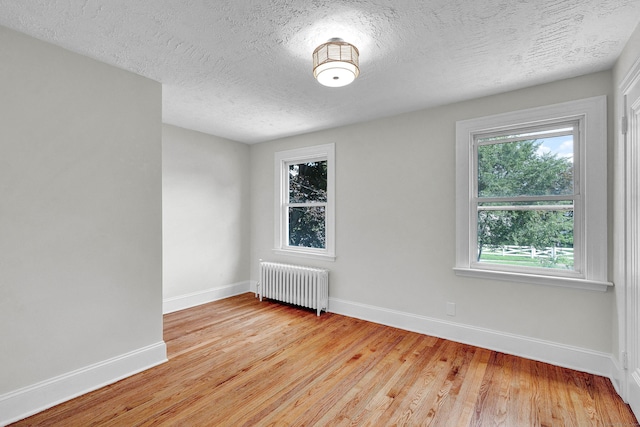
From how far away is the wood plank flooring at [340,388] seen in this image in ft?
6.36

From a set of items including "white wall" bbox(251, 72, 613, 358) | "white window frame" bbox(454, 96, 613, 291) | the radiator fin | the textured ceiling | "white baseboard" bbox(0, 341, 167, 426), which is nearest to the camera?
the textured ceiling

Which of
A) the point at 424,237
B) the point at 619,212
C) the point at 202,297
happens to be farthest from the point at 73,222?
the point at 619,212

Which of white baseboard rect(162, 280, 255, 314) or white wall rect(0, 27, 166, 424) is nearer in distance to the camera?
white wall rect(0, 27, 166, 424)

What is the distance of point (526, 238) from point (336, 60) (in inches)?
92.6

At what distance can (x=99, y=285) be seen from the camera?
2.30 m

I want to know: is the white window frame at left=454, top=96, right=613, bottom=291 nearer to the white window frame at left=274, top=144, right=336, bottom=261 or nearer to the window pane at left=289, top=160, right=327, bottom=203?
the white window frame at left=274, top=144, right=336, bottom=261

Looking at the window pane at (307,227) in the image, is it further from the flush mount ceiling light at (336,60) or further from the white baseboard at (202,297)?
the flush mount ceiling light at (336,60)

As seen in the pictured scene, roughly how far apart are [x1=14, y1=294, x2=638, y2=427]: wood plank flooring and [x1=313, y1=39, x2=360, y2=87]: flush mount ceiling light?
225 centimetres

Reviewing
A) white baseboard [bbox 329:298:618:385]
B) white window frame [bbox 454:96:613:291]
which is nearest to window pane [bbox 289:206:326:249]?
white baseboard [bbox 329:298:618:385]

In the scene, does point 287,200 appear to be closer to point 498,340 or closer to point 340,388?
point 340,388

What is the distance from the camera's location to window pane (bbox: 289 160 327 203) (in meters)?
4.29

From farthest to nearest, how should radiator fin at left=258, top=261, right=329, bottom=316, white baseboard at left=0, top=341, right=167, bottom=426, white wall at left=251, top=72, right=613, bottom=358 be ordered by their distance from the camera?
radiator fin at left=258, top=261, right=329, bottom=316 → white wall at left=251, top=72, right=613, bottom=358 → white baseboard at left=0, top=341, right=167, bottom=426

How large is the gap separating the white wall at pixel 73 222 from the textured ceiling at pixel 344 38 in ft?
0.89

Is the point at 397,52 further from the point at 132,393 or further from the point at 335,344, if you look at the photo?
the point at 132,393
